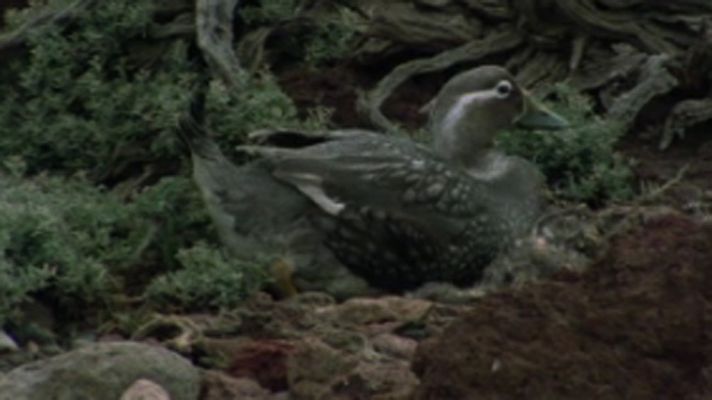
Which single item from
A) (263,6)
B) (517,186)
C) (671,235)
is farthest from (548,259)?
(263,6)

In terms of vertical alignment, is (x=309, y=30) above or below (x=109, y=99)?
below

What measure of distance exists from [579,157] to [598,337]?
155 inches

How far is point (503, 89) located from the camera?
31.4 feet

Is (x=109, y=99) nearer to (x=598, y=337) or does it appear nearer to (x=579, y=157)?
(x=579, y=157)

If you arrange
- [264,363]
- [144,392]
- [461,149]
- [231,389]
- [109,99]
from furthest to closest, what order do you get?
[109,99]
[461,149]
[264,363]
[231,389]
[144,392]

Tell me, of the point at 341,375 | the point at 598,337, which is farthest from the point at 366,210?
the point at 598,337

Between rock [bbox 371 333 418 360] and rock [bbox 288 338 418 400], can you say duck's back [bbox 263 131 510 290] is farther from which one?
rock [bbox 288 338 418 400]

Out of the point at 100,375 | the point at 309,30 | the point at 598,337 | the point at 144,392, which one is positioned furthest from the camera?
the point at 309,30

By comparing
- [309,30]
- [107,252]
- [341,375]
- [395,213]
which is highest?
[341,375]

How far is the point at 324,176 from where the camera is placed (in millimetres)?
9125

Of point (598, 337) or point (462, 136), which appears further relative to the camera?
point (462, 136)

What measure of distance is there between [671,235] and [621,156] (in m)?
3.69

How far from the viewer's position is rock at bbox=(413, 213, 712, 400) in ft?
20.1

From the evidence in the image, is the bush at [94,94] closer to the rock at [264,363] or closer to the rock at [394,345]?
the rock at [394,345]
